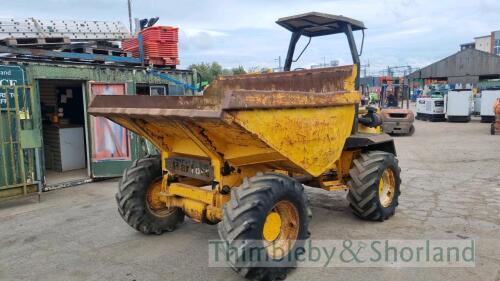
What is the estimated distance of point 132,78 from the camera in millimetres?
9281

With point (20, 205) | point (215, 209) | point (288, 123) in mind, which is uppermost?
point (288, 123)

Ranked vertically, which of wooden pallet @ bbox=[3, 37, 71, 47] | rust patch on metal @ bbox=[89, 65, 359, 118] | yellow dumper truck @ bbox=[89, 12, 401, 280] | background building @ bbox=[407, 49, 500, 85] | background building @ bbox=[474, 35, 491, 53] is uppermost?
background building @ bbox=[474, 35, 491, 53]

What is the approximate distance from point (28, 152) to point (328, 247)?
586 centimetres

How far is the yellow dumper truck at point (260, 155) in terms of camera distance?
3.58 m

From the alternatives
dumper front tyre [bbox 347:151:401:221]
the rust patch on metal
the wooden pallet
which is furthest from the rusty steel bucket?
A: the wooden pallet

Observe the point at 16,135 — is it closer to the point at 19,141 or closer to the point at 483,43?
the point at 19,141

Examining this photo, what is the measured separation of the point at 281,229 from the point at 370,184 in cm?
166

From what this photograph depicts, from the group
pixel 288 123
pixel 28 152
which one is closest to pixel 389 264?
pixel 288 123

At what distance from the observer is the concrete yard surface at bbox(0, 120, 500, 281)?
4.14 m

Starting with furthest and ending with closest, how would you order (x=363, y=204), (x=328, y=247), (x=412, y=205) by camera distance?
1. (x=412, y=205)
2. (x=363, y=204)
3. (x=328, y=247)

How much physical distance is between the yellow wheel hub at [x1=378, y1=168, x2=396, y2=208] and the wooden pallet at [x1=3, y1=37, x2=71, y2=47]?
6.66 metres

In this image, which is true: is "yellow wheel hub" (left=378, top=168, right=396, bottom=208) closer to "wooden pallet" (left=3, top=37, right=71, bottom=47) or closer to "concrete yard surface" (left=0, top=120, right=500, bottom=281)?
"concrete yard surface" (left=0, top=120, right=500, bottom=281)

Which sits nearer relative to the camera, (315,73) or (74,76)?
(315,73)

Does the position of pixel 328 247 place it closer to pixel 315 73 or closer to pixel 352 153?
pixel 352 153
